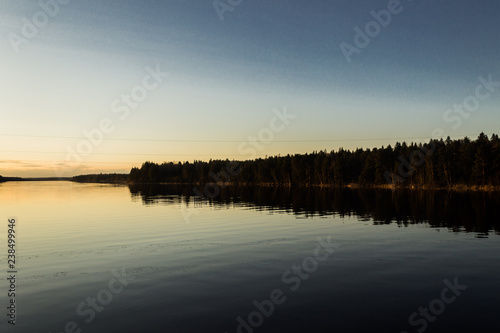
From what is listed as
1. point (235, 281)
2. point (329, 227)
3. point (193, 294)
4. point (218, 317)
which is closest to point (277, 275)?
point (235, 281)

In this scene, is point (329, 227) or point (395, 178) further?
point (395, 178)

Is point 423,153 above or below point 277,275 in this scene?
above

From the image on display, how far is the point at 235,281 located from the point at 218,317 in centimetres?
589

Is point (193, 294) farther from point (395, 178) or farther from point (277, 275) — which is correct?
point (395, 178)

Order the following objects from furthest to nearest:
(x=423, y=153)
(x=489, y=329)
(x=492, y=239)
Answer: (x=423, y=153), (x=492, y=239), (x=489, y=329)

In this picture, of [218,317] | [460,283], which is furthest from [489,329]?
[218,317]

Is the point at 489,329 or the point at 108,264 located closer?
the point at 489,329

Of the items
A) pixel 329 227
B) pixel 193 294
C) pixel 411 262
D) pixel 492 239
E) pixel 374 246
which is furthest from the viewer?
pixel 329 227

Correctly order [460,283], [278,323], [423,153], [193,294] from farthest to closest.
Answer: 1. [423,153]
2. [460,283]
3. [193,294]
4. [278,323]

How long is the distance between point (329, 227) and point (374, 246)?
42.5 ft

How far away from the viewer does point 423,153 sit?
585 feet

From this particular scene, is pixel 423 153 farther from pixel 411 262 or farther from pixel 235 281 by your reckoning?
pixel 235 281

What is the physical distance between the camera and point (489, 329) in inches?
596

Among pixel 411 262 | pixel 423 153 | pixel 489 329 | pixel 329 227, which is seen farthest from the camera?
pixel 423 153
